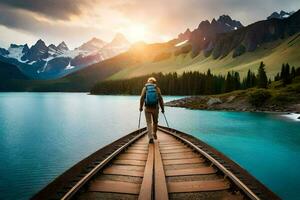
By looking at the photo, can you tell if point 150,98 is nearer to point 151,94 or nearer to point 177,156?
point 151,94

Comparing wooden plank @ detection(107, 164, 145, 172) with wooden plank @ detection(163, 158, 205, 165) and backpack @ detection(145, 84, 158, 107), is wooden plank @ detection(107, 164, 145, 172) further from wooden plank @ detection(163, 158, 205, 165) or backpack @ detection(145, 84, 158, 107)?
backpack @ detection(145, 84, 158, 107)

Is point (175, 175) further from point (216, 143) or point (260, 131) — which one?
point (260, 131)

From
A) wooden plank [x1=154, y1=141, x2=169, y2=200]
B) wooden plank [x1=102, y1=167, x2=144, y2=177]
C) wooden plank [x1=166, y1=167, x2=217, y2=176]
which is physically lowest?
wooden plank [x1=166, y1=167, x2=217, y2=176]

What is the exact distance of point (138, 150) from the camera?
1419 cm

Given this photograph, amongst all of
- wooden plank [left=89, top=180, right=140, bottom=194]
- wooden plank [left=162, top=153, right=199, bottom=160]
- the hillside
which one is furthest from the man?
the hillside

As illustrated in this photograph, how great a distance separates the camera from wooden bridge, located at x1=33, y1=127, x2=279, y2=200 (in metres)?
7.43

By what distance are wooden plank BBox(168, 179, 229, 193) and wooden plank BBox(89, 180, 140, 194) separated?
999 mm

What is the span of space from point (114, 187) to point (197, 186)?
2323mm

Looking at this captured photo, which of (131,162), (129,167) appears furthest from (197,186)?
(131,162)

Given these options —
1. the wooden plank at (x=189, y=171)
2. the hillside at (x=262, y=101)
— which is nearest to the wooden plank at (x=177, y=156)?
the wooden plank at (x=189, y=171)

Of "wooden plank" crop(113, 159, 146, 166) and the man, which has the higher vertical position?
the man

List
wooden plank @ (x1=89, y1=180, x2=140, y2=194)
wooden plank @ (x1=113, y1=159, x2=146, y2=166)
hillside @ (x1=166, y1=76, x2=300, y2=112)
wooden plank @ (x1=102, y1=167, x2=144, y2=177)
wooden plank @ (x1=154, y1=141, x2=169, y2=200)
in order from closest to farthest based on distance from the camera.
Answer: wooden plank @ (x1=154, y1=141, x2=169, y2=200), wooden plank @ (x1=89, y1=180, x2=140, y2=194), wooden plank @ (x1=102, y1=167, x2=144, y2=177), wooden plank @ (x1=113, y1=159, x2=146, y2=166), hillside @ (x1=166, y1=76, x2=300, y2=112)

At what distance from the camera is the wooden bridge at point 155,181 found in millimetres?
7430

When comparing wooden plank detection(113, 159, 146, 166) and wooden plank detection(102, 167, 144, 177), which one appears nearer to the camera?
wooden plank detection(102, 167, 144, 177)
